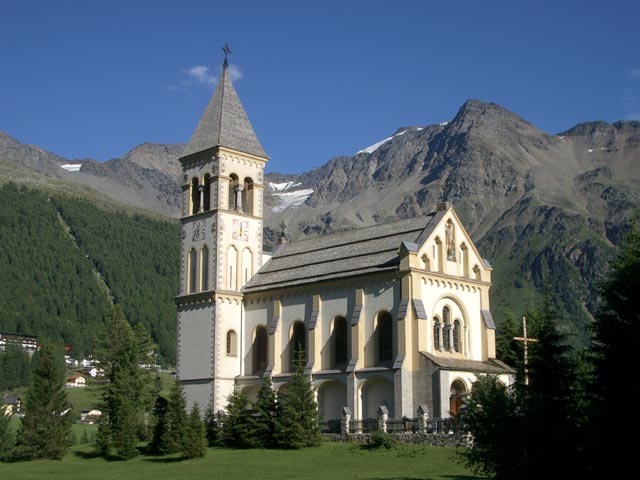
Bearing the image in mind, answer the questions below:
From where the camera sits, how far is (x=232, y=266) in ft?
225

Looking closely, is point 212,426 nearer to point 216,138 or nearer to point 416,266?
point 416,266

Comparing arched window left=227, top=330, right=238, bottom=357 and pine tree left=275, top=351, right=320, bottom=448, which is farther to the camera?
arched window left=227, top=330, right=238, bottom=357

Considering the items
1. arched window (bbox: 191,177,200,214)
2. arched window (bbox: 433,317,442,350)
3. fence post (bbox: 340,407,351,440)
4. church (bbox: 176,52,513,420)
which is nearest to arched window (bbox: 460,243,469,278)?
church (bbox: 176,52,513,420)

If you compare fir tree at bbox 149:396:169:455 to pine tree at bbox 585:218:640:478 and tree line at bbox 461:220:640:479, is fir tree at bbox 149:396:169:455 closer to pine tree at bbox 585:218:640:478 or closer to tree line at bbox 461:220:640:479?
tree line at bbox 461:220:640:479

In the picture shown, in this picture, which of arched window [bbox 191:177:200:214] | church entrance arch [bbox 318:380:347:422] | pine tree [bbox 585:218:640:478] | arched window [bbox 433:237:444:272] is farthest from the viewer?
arched window [bbox 191:177:200:214]

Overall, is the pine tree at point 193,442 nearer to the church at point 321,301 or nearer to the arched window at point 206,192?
the church at point 321,301

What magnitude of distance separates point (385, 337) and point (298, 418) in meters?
9.61

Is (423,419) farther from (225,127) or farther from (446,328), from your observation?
(225,127)

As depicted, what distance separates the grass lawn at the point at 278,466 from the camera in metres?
40.9

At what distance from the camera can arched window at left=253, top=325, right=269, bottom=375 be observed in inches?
2611

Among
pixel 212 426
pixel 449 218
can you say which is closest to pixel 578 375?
pixel 449 218

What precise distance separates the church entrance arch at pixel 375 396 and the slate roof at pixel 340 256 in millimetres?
7299

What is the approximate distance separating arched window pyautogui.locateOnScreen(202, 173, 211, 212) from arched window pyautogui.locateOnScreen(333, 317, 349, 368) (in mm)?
16213

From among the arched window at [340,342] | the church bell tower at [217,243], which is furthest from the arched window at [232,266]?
the arched window at [340,342]
